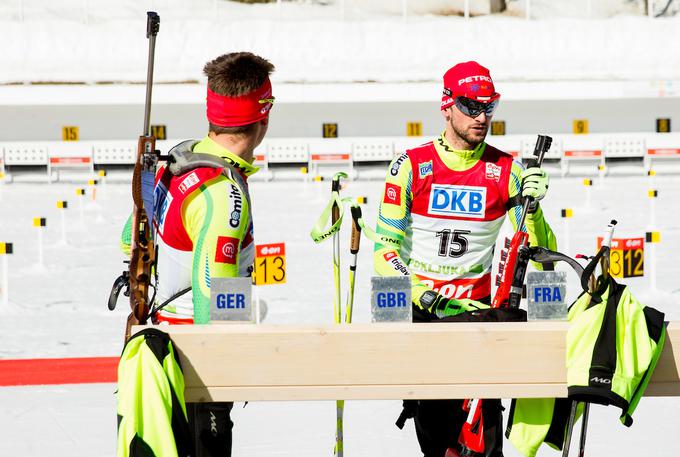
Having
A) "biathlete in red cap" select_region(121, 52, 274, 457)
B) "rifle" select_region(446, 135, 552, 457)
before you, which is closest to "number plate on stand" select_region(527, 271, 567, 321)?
"rifle" select_region(446, 135, 552, 457)

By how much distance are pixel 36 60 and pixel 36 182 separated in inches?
277

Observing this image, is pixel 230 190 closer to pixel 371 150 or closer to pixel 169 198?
pixel 169 198

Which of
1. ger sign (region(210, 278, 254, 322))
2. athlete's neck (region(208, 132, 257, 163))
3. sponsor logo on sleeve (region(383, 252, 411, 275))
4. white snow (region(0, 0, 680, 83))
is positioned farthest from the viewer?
white snow (region(0, 0, 680, 83))

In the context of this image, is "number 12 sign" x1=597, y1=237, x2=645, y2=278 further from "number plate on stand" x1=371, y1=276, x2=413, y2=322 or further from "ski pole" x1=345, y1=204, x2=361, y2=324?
"number plate on stand" x1=371, y1=276, x2=413, y2=322

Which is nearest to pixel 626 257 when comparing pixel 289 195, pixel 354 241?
pixel 354 241

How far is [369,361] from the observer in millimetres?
3062

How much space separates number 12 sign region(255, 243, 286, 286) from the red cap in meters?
2.61

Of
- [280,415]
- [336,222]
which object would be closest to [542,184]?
[336,222]

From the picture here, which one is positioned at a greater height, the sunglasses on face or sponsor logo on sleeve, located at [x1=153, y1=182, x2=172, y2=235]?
the sunglasses on face

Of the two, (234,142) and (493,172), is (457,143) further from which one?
(234,142)

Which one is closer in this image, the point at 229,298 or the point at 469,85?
the point at 229,298

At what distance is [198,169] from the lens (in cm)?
312

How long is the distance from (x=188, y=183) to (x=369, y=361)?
73 centimetres

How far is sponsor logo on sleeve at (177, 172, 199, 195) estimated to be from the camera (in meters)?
3.09
